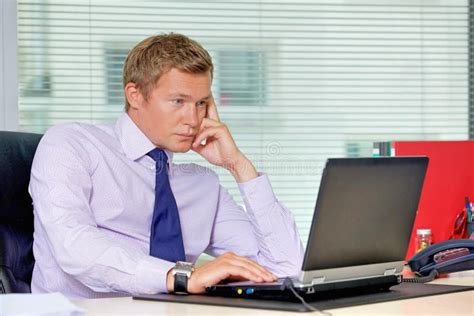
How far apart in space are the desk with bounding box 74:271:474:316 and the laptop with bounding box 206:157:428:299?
80 mm

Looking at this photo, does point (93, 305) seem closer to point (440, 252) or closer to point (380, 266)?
point (380, 266)

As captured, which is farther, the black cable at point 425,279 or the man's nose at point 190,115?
the man's nose at point 190,115

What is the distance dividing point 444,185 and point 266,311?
1.49 metres

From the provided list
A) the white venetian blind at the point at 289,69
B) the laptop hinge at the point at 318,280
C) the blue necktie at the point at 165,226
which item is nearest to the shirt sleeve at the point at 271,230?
the blue necktie at the point at 165,226

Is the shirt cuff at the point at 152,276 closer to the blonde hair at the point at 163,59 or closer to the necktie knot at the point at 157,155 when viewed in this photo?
the necktie knot at the point at 157,155

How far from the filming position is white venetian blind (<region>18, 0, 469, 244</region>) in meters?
3.88

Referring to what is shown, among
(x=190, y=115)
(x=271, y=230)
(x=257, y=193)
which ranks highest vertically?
(x=190, y=115)

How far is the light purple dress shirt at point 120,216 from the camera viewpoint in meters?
2.02

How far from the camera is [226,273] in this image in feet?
6.09

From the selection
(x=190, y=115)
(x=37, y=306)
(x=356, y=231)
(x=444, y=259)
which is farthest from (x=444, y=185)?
(x=37, y=306)

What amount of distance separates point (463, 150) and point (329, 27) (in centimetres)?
128

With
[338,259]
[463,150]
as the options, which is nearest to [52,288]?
[338,259]

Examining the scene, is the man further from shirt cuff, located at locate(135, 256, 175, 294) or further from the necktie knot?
shirt cuff, located at locate(135, 256, 175, 294)

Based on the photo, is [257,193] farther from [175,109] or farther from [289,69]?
[289,69]
